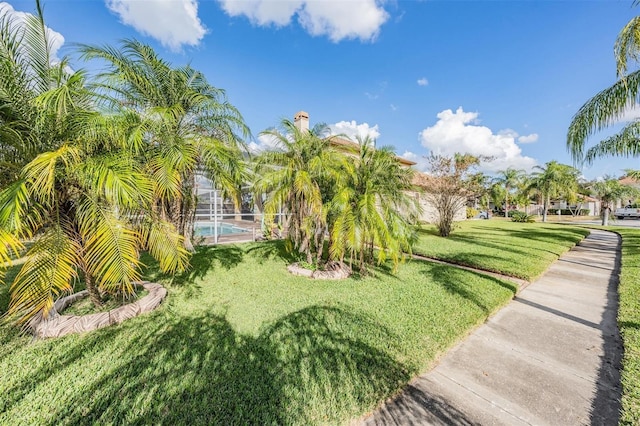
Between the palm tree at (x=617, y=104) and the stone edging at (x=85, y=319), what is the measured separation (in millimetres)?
11830

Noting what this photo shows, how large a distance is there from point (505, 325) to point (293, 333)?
3.88 meters

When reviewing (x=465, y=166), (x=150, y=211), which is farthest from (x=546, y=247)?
(x=150, y=211)

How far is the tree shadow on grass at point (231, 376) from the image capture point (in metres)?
2.52

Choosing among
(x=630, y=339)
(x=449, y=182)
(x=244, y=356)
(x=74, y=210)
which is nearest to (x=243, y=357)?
(x=244, y=356)

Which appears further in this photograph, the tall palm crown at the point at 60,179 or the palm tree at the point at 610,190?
the palm tree at the point at 610,190

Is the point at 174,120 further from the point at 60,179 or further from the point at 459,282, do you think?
the point at 459,282

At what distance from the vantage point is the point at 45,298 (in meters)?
3.35

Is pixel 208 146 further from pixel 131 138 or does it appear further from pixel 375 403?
pixel 375 403

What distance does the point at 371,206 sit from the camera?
6180 millimetres

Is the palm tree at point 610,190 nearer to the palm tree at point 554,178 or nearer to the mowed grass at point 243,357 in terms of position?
the palm tree at point 554,178

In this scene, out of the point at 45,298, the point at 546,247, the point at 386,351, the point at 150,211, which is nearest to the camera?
the point at 45,298

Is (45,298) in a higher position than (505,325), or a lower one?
higher

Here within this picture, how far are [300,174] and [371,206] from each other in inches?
82.0

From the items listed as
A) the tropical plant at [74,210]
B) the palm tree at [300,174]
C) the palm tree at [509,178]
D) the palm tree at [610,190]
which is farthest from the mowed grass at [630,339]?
the palm tree at [509,178]
